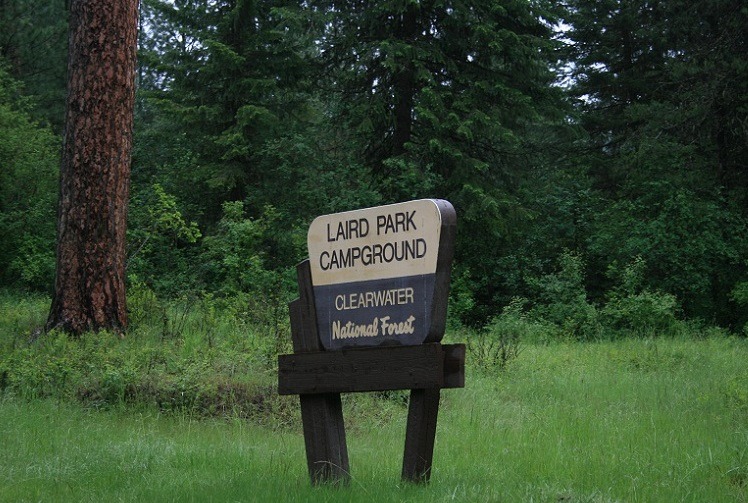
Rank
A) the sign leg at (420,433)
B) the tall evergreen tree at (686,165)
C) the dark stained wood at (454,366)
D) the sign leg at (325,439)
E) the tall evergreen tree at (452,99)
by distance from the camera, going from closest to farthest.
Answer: the dark stained wood at (454,366) → the sign leg at (420,433) → the sign leg at (325,439) → the tall evergreen tree at (452,99) → the tall evergreen tree at (686,165)

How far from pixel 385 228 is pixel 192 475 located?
7.45ft

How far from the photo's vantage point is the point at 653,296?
695 inches

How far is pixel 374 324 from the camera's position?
5.46m

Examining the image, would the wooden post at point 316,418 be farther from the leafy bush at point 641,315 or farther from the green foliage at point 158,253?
the green foliage at point 158,253

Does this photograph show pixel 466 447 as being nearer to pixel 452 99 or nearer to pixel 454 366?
pixel 454 366

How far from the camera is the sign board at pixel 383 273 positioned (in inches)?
203

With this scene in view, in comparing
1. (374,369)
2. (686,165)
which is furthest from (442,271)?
(686,165)

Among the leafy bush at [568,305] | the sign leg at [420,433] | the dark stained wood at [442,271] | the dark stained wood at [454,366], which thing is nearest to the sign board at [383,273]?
the dark stained wood at [442,271]

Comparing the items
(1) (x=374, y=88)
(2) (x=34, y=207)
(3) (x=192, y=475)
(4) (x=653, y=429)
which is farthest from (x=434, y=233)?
(2) (x=34, y=207)

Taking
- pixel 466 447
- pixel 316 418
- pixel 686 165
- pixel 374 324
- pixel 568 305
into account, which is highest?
pixel 686 165

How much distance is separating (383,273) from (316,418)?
3.71 ft

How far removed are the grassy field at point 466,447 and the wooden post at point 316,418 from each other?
0.54 ft

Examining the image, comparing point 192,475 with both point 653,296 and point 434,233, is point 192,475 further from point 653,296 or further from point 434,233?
point 653,296

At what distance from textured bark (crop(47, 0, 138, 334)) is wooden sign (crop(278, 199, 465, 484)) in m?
5.76
